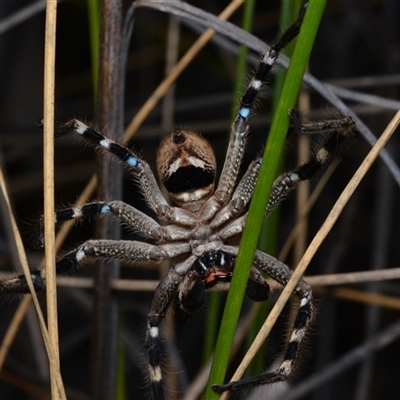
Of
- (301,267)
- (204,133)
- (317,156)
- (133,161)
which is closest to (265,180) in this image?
(301,267)

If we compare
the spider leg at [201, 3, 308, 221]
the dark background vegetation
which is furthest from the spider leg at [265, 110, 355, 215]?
the dark background vegetation

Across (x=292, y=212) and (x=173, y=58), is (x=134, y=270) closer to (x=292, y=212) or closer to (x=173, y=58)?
(x=292, y=212)

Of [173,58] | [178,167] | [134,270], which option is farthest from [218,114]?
[178,167]

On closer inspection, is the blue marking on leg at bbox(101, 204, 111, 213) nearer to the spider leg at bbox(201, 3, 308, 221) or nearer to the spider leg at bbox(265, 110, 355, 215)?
the spider leg at bbox(201, 3, 308, 221)

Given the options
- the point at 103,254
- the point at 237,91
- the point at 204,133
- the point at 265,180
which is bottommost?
the point at 265,180

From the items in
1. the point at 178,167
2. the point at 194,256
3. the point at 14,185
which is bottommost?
the point at 194,256

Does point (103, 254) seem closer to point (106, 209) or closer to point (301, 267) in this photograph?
point (106, 209)

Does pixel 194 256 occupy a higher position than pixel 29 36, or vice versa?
pixel 29 36
